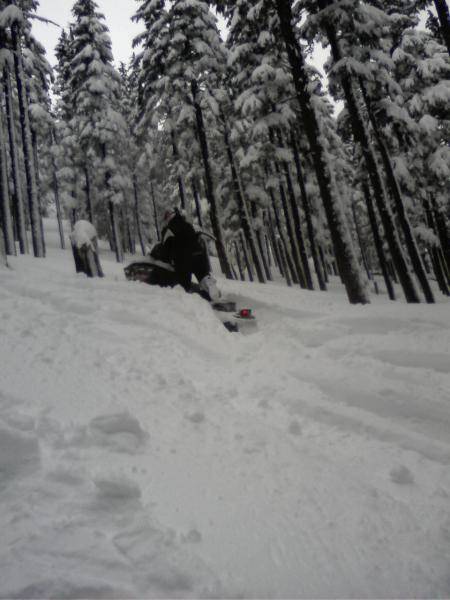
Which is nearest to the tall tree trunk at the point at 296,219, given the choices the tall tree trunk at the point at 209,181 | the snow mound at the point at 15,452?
the tall tree trunk at the point at 209,181

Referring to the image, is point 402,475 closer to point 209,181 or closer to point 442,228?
point 209,181

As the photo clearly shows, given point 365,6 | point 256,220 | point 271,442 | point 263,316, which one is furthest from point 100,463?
point 256,220

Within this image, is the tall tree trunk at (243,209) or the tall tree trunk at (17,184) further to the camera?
the tall tree trunk at (243,209)

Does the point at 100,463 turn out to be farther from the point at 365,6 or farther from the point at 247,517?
the point at 365,6

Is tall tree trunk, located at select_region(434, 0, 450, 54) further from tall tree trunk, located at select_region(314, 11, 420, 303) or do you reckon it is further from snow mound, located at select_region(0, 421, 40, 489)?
snow mound, located at select_region(0, 421, 40, 489)

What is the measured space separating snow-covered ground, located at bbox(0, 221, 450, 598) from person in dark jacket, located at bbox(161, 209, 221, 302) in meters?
3.05

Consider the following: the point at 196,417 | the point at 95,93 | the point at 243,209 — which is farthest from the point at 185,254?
the point at 95,93

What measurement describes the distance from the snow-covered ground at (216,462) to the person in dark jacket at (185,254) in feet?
10.0

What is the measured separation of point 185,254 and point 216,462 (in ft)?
21.6

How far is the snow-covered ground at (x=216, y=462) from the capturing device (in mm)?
1988

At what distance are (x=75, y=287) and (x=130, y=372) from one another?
142 inches

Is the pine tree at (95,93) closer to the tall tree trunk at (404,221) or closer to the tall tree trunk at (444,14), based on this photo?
the tall tree trunk at (404,221)

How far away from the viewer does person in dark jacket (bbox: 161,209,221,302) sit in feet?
29.2

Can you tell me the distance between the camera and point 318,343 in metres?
6.15
